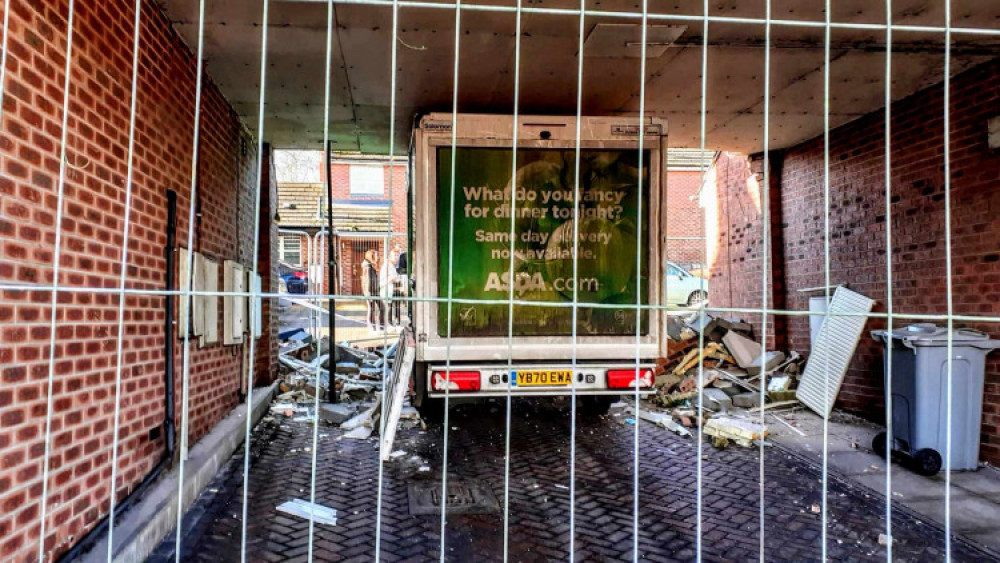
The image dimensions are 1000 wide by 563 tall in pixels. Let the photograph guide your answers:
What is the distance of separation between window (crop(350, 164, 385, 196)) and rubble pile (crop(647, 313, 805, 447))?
520 inches

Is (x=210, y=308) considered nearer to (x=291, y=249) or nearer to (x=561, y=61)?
(x=561, y=61)

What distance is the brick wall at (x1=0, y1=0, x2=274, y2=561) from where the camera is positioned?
244 cm

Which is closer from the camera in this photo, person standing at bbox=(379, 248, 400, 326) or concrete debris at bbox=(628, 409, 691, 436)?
person standing at bbox=(379, 248, 400, 326)

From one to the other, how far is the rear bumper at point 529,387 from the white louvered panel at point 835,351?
269 cm

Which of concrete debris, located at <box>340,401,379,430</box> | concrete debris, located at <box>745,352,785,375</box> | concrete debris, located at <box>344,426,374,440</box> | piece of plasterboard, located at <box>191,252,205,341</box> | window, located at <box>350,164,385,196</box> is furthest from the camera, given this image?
window, located at <box>350,164,385,196</box>

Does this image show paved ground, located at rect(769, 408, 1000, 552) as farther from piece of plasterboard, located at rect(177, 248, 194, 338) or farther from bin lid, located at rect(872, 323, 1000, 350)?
piece of plasterboard, located at rect(177, 248, 194, 338)

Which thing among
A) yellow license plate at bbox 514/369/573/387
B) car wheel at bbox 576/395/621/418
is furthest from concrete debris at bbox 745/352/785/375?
yellow license plate at bbox 514/369/573/387

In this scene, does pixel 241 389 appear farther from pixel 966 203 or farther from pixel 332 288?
pixel 966 203

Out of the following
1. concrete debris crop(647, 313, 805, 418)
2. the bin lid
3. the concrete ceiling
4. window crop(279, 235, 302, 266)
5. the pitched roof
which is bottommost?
concrete debris crop(647, 313, 805, 418)

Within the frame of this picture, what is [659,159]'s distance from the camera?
484 cm

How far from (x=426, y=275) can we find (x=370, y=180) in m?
16.8

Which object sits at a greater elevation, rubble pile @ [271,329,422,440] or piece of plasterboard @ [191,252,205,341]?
piece of plasterboard @ [191,252,205,341]

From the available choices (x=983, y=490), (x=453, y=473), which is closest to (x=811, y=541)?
(x=983, y=490)

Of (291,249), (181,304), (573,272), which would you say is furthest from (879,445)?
(291,249)
